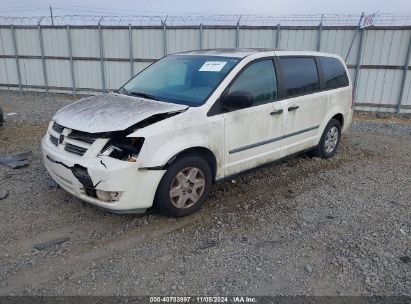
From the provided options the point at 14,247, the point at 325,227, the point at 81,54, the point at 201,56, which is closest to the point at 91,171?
the point at 14,247

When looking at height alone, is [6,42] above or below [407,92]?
above

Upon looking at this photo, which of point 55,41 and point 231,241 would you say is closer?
point 231,241

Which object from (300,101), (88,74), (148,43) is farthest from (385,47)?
(88,74)

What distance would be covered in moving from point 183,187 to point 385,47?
9.22 m

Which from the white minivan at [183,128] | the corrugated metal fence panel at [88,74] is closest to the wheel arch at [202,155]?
the white minivan at [183,128]

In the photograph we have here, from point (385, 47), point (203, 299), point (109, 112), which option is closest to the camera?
point (203, 299)

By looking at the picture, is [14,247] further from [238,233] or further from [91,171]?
[238,233]

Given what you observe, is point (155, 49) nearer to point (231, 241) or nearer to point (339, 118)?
point (339, 118)

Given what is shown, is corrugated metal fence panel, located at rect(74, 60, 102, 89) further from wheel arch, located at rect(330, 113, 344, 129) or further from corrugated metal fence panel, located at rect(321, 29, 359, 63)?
wheel arch, located at rect(330, 113, 344, 129)

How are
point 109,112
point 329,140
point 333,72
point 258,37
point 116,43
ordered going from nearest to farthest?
point 109,112, point 333,72, point 329,140, point 258,37, point 116,43

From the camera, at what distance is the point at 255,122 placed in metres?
4.43

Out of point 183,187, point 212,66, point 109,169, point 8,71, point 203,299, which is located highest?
point 212,66

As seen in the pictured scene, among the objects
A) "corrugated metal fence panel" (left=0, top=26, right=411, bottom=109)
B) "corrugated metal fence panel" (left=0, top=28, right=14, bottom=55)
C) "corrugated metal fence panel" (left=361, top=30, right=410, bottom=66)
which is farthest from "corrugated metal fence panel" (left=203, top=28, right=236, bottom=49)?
"corrugated metal fence panel" (left=0, top=28, right=14, bottom=55)

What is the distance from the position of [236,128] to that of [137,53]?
9.06m
